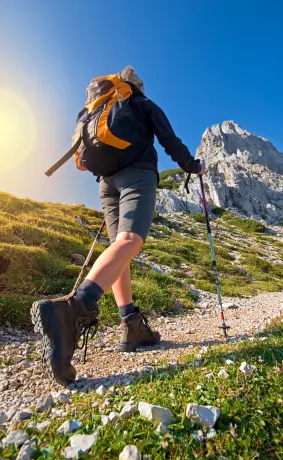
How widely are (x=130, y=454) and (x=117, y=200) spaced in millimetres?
3136

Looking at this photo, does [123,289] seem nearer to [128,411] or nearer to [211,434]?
[128,411]

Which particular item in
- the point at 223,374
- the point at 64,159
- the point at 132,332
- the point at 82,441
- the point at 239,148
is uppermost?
A: the point at 239,148

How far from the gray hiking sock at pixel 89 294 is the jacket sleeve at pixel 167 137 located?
6.99ft

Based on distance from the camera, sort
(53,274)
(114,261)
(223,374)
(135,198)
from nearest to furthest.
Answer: (223,374) < (114,261) < (135,198) < (53,274)

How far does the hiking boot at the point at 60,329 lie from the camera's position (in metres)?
2.70

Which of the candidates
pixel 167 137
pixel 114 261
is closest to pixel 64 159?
pixel 167 137

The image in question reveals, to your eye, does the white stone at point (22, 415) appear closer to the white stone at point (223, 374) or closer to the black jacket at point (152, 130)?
the white stone at point (223, 374)

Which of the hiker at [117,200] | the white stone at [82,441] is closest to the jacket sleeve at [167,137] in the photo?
the hiker at [117,200]

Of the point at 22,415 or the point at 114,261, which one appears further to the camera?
the point at 114,261

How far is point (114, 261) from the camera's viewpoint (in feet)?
9.95

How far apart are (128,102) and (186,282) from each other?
8.73 metres

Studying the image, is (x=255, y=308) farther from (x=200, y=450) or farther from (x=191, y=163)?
(x=200, y=450)

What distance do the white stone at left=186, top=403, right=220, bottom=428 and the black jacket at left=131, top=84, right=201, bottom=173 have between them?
2.67 metres

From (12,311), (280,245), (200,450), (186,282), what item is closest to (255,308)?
(186,282)
